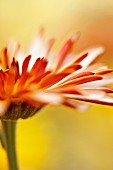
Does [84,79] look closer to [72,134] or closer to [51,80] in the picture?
[51,80]

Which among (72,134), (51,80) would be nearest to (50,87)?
(51,80)

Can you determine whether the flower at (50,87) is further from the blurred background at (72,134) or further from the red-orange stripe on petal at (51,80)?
the blurred background at (72,134)

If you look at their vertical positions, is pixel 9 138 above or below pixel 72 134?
below

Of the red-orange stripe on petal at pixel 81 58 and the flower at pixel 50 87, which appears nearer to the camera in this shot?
the flower at pixel 50 87

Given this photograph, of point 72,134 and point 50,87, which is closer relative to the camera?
point 50,87

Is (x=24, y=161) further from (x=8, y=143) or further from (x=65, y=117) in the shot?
(x=8, y=143)

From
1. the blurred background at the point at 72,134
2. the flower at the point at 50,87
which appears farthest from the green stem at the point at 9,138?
the blurred background at the point at 72,134

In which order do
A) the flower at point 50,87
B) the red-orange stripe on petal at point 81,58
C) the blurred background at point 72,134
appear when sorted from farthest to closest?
the blurred background at point 72,134 → the red-orange stripe on petal at point 81,58 → the flower at point 50,87

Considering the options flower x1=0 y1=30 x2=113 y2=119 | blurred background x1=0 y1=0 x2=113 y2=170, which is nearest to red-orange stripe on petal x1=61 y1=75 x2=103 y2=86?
flower x1=0 y1=30 x2=113 y2=119

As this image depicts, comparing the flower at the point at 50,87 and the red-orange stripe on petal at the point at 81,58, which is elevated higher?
the red-orange stripe on petal at the point at 81,58

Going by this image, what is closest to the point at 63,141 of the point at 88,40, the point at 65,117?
the point at 65,117

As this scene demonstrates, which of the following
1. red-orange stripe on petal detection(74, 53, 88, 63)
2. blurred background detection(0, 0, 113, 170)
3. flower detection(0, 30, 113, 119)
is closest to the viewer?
flower detection(0, 30, 113, 119)

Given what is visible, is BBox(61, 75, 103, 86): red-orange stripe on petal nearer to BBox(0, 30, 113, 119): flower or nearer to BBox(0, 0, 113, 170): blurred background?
BBox(0, 30, 113, 119): flower
